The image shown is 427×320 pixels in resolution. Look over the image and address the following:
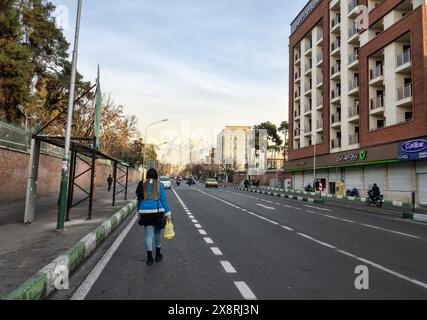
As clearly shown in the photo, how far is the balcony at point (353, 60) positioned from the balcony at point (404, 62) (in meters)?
7.61

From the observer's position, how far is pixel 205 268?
658 cm

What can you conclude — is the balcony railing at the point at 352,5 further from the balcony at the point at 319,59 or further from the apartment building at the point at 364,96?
the balcony at the point at 319,59

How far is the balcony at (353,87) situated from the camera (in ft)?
127

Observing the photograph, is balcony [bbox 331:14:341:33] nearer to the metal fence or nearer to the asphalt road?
the metal fence

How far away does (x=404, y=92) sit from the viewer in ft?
101

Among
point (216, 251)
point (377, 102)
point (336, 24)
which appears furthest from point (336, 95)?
point (216, 251)

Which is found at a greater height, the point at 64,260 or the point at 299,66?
the point at 299,66

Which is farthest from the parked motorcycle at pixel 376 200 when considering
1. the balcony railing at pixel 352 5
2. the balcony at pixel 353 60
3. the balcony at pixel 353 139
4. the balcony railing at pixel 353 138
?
the balcony railing at pixel 352 5

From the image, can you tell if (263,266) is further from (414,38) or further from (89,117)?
(89,117)

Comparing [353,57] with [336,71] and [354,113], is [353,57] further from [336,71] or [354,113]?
[354,113]

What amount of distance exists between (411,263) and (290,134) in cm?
5161

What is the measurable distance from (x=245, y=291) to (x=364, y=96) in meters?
34.9
